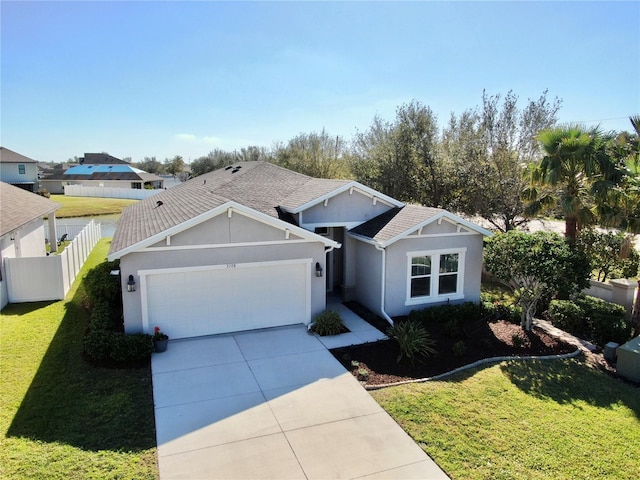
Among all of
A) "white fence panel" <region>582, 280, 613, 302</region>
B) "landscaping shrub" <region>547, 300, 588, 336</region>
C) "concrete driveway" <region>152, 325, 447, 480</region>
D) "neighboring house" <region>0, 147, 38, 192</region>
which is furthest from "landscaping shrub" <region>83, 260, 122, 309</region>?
"neighboring house" <region>0, 147, 38, 192</region>

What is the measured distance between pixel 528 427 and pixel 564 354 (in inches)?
203

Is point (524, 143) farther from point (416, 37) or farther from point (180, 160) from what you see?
point (180, 160)

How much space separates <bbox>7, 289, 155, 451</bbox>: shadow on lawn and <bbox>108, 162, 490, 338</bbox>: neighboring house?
1.90 metres

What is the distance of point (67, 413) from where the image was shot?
8234 mm

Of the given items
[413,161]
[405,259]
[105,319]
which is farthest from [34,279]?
[413,161]

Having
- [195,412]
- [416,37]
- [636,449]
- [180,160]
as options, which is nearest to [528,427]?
[636,449]

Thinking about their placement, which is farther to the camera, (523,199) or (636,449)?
(523,199)

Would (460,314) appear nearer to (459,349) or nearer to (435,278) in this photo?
(435,278)

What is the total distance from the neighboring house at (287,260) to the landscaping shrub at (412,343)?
2354 mm

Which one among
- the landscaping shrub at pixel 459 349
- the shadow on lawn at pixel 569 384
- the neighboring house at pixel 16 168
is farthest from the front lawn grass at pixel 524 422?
the neighboring house at pixel 16 168

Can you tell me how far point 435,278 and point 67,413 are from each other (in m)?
11.4

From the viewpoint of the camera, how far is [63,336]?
12.4 meters

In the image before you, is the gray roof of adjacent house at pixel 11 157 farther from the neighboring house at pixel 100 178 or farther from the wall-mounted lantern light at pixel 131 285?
the wall-mounted lantern light at pixel 131 285

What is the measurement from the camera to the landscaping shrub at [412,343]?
36.7ft
